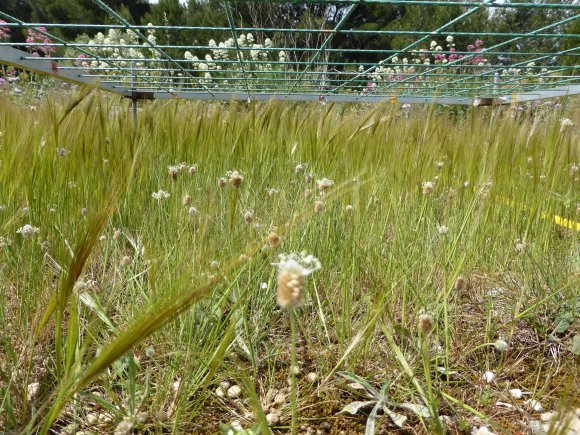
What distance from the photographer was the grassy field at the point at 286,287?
1.72 feet

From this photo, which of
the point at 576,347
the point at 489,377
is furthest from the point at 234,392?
the point at 576,347

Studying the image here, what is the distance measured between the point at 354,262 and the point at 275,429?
1.02 feet

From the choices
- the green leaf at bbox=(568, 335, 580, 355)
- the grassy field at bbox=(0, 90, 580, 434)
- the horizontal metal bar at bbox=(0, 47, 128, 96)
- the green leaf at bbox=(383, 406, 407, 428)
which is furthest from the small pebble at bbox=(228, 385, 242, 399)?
the horizontal metal bar at bbox=(0, 47, 128, 96)

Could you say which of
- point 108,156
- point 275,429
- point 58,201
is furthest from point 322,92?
point 275,429

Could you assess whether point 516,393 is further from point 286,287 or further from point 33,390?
point 33,390

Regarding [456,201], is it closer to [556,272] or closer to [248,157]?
[556,272]

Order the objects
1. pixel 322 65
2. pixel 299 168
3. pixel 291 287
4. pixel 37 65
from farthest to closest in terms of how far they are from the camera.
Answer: pixel 322 65 → pixel 37 65 → pixel 299 168 → pixel 291 287

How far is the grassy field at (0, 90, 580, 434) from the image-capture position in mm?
523

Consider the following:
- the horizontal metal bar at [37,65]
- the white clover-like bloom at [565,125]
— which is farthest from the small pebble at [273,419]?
the white clover-like bloom at [565,125]

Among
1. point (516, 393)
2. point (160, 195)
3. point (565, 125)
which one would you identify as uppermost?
point (565, 125)

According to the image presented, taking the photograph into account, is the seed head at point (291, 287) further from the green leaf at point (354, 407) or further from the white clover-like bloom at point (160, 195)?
the white clover-like bloom at point (160, 195)

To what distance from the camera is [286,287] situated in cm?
34

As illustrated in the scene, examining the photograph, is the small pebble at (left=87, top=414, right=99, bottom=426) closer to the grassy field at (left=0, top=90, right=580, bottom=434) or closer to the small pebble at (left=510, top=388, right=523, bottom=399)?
the grassy field at (left=0, top=90, right=580, bottom=434)

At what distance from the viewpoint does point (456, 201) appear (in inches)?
42.4
